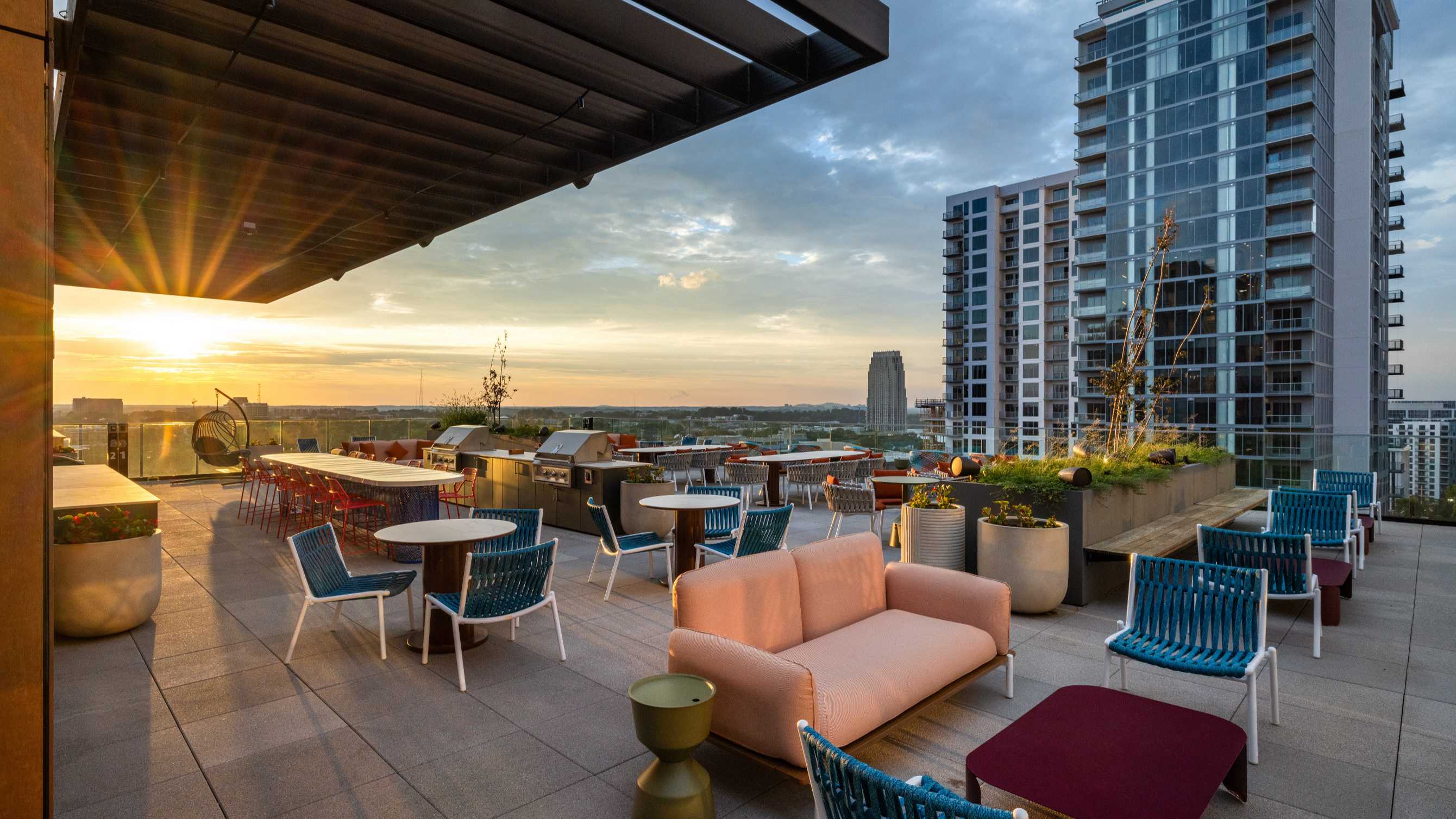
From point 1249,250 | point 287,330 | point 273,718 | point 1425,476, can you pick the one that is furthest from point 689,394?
point 1249,250

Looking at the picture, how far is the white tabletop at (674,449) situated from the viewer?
40.4 ft

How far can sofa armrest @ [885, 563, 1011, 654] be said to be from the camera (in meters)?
3.62

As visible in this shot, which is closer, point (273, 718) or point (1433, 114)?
point (273, 718)

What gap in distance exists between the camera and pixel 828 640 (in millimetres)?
3428

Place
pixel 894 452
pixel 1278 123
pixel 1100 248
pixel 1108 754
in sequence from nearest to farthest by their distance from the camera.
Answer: pixel 1108 754 → pixel 894 452 → pixel 1278 123 → pixel 1100 248

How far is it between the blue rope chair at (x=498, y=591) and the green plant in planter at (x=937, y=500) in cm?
307

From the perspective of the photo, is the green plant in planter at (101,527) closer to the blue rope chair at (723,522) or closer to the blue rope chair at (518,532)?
the blue rope chair at (518,532)

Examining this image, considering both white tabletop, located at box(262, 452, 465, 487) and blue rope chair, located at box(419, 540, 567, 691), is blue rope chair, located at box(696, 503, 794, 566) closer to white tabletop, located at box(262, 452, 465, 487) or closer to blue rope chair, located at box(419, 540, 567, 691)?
blue rope chair, located at box(419, 540, 567, 691)

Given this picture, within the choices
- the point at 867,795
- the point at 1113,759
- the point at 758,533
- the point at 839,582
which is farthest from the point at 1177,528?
the point at 867,795

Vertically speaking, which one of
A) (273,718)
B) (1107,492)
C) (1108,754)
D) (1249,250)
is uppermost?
(1249,250)

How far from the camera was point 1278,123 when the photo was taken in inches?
1574

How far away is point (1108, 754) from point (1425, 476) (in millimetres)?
11027

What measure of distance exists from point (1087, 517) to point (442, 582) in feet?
15.6

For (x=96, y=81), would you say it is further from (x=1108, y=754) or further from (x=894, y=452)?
(x=894, y=452)
